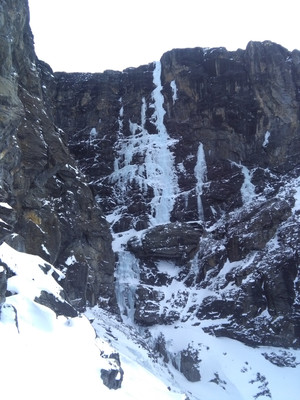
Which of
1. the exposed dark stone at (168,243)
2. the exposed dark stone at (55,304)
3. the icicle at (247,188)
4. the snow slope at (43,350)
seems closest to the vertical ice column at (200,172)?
the icicle at (247,188)

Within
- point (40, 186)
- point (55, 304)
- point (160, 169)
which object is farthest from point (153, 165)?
point (55, 304)

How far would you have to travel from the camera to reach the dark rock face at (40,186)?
3453 cm

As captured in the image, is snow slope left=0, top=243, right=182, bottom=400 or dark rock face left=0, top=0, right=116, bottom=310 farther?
dark rock face left=0, top=0, right=116, bottom=310

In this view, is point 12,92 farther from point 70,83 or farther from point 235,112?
point 70,83

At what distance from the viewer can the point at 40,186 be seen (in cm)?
4294

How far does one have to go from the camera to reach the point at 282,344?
45.7m

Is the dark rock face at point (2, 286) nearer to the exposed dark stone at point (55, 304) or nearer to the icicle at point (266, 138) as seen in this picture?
the exposed dark stone at point (55, 304)

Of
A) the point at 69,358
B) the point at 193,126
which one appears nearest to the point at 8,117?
the point at 69,358

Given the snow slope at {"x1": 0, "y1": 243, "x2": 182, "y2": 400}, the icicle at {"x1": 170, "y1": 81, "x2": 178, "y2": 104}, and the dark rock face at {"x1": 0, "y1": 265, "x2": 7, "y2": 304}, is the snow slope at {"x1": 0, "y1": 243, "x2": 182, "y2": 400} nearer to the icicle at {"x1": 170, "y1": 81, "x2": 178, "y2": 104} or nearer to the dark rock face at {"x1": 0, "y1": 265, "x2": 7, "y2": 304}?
the dark rock face at {"x1": 0, "y1": 265, "x2": 7, "y2": 304}

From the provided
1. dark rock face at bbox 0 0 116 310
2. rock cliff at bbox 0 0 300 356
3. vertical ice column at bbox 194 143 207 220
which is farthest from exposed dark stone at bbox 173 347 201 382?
vertical ice column at bbox 194 143 207 220

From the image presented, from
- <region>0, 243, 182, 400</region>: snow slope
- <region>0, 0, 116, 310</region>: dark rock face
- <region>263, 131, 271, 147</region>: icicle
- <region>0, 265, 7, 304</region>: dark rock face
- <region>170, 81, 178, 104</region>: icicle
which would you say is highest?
<region>170, 81, 178, 104</region>: icicle

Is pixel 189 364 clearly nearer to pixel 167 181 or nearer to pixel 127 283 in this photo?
pixel 127 283

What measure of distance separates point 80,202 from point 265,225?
1755 centimetres

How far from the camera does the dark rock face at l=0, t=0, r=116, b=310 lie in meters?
34.5
